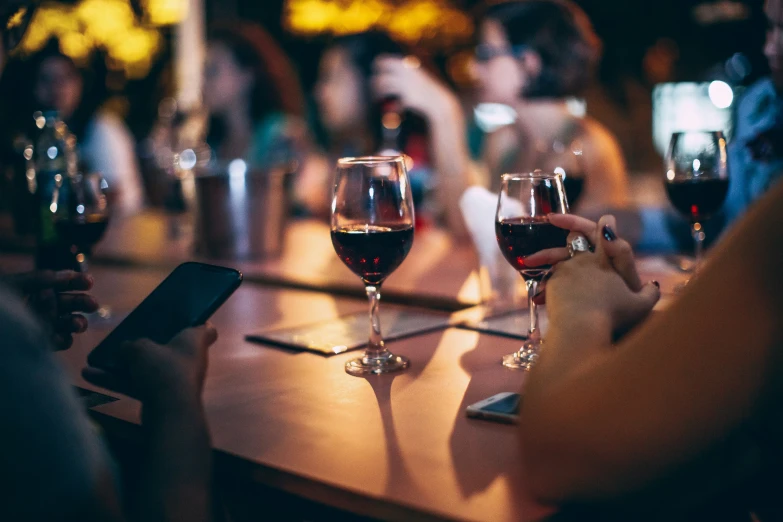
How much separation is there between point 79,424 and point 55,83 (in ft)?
9.55

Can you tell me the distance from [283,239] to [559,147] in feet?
2.30

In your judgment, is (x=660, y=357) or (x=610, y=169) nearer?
(x=660, y=357)

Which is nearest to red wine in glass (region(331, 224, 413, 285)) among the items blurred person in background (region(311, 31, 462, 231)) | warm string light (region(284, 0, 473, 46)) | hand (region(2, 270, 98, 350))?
hand (region(2, 270, 98, 350))

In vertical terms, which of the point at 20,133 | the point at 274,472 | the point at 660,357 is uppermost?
the point at 20,133

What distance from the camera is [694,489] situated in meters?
0.62

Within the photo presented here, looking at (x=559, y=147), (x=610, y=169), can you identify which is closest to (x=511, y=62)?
(x=610, y=169)

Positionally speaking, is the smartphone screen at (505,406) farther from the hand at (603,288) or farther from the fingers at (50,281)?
the fingers at (50,281)

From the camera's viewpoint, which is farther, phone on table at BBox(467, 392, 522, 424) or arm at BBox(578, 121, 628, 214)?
arm at BBox(578, 121, 628, 214)

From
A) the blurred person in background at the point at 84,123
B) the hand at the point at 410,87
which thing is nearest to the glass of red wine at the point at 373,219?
the hand at the point at 410,87

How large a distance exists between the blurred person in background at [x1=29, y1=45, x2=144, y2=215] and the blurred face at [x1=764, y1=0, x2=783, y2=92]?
2.03m

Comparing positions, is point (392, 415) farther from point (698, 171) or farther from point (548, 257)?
point (698, 171)

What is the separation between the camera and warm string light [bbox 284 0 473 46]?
611 centimetres

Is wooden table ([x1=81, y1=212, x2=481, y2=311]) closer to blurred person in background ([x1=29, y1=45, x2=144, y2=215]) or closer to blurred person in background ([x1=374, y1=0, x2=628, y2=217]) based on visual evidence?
blurred person in background ([x1=374, y1=0, x2=628, y2=217])

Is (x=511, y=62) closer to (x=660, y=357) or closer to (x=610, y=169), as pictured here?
(x=610, y=169)
